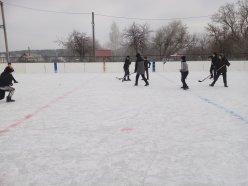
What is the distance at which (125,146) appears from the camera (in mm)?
3932

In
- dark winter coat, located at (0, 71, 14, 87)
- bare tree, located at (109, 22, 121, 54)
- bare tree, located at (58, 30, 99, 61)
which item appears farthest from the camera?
bare tree, located at (109, 22, 121, 54)

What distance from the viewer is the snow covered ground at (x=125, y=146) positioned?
9.55 feet

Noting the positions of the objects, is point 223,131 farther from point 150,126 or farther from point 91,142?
point 91,142

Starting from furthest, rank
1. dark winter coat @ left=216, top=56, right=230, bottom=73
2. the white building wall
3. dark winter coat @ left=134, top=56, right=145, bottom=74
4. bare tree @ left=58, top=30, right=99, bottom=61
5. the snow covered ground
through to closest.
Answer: bare tree @ left=58, top=30, right=99, bottom=61, the white building wall, dark winter coat @ left=134, top=56, right=145, bottom=74, dark winter coat @ left=216, top=56, right=230, bottom=73, the snow covered ground

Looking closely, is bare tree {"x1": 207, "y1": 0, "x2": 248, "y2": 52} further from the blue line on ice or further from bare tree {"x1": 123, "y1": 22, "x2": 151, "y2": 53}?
the blue line on ice

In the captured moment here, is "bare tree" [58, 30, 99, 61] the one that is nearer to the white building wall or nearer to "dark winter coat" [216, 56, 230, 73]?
the white building wall

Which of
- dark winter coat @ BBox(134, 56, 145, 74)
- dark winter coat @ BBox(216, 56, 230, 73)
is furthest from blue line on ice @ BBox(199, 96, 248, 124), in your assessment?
dark winter coat @ BBox(134, 56, 145, 74)

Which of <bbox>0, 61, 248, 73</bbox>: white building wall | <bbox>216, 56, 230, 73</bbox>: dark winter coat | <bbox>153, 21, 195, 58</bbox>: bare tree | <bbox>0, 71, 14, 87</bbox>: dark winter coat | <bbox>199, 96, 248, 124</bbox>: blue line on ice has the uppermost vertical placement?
<bbox>153, 21, 195, 58</bbox>: bare tree

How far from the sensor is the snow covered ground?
2.91 metres

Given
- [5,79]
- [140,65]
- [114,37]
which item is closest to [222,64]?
[140,65]

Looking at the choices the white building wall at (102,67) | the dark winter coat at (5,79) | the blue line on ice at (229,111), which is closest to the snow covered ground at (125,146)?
the blue line on ice at (229,111)

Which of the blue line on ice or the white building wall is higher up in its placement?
the white building wall

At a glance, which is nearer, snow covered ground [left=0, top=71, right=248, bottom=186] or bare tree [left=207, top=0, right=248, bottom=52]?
snow covered ground [left=0, top=71, right=248, bottom=186]

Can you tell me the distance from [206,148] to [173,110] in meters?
2.90
